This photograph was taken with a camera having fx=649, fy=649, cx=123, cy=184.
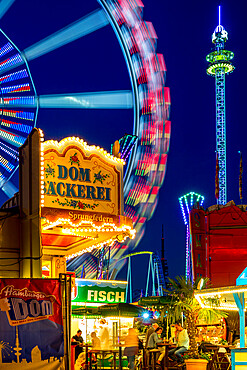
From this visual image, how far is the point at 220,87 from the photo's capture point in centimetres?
6181

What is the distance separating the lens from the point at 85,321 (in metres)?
28.0

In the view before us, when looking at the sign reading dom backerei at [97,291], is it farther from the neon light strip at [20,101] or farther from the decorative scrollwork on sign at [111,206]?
the decorative scrollwork on sign at [111,206]

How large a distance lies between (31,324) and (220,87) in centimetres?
5194

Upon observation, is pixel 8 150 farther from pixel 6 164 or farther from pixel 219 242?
pixel 219 242

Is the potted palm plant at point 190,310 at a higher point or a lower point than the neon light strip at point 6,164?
lower

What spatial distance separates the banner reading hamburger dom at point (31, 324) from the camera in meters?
12.1

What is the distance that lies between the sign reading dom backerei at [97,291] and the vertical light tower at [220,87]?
30.5m

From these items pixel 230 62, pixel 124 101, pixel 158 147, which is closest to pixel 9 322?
pixel 124 101

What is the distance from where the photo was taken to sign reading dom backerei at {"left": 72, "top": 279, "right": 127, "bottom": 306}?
93.3 feet

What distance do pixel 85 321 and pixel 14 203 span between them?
41.3 feet

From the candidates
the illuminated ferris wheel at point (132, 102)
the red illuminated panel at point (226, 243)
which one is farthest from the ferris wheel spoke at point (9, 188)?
the red illuminated panel at point (226, 243)

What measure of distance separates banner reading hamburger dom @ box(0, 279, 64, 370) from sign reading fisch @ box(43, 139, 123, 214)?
515 cm

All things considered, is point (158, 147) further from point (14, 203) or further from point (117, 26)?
point (14, 203)

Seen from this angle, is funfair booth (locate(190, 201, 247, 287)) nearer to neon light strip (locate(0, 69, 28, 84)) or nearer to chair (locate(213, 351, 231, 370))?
neon light strip (locate(0, 69, 28, 84))
